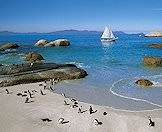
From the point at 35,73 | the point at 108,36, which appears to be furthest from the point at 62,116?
the point at 108,36

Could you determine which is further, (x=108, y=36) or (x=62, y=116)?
(x=108, y=36)

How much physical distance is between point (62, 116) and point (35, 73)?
53.6ft

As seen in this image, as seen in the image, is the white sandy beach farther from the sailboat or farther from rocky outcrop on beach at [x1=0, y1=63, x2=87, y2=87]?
the sailboat

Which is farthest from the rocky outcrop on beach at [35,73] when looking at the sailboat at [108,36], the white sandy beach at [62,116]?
the sailboat at [108,36]

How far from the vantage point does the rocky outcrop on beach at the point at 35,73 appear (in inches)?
1480

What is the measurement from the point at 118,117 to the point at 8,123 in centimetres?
723

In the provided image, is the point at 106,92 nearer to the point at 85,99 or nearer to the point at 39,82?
the point at 85,99

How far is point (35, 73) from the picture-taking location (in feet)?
132

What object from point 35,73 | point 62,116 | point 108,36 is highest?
point 62,116

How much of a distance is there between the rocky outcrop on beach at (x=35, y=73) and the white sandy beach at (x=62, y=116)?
7.87 metres

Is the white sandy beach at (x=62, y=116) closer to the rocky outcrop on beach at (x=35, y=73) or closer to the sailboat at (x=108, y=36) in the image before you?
the rocky outcrop on beach at (x=35, y=73)

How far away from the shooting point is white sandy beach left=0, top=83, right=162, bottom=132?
22250mm

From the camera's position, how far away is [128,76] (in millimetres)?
42125

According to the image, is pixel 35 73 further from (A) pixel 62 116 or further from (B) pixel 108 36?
(B) pixel 108 36
